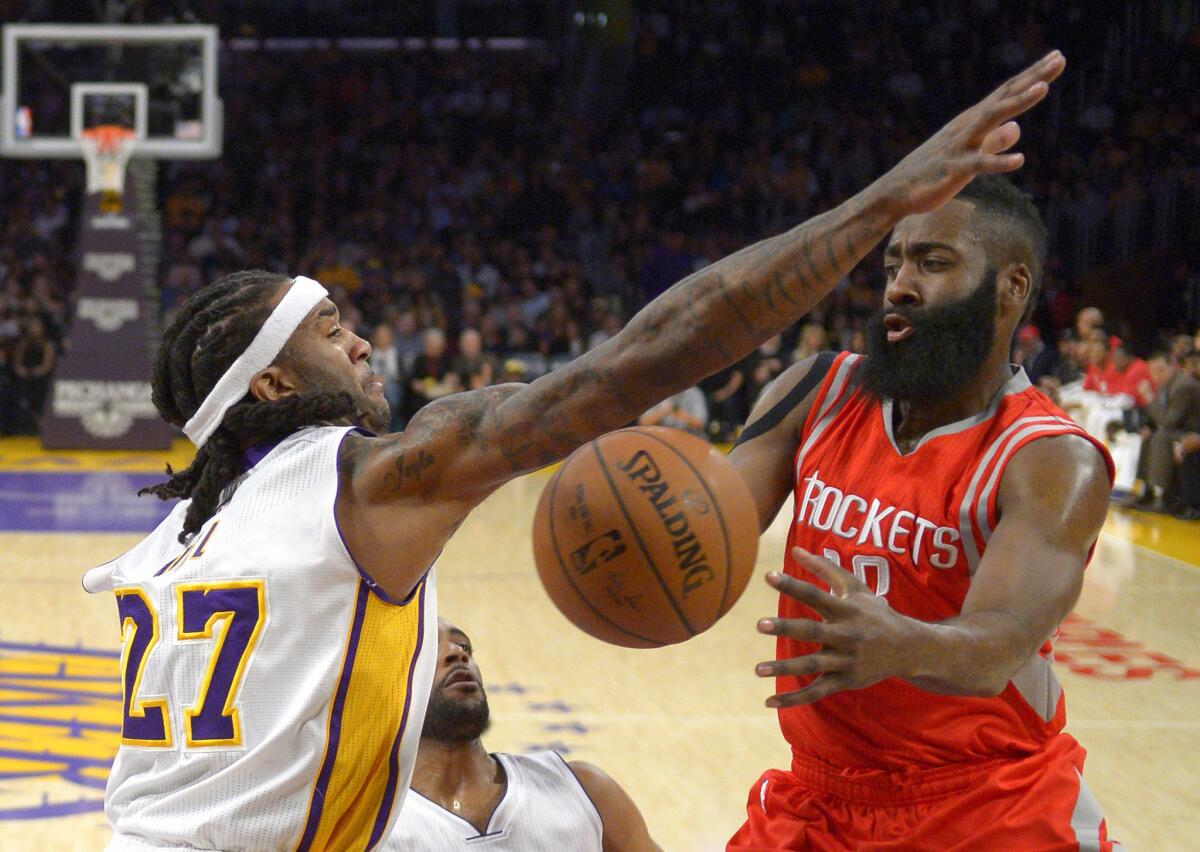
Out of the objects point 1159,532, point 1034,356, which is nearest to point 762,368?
point 1034,356

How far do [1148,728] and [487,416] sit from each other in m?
4.70

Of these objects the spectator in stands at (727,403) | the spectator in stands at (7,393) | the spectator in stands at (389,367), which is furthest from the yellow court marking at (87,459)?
the spectator in stands at (727,403)

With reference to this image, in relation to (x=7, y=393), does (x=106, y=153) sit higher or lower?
higher

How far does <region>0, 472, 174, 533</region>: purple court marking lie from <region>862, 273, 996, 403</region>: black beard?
8000 millimetres

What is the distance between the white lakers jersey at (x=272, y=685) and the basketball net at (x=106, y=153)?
1385 centimetres

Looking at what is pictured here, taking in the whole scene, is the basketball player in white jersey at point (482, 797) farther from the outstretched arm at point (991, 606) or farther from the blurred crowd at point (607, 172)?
the blurred crowd at point (607, 172)

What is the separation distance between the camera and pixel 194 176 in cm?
2036

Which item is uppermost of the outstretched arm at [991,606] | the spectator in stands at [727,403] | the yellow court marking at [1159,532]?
the outstretched arm at [991,606]

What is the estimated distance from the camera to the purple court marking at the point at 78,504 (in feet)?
34.2

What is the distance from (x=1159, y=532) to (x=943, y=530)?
9169 millimetres

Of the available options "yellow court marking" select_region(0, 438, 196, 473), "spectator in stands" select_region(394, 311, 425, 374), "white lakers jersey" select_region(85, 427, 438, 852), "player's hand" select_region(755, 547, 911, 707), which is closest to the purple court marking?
"yellow court marking" select_region(0, 438, 196, 473)

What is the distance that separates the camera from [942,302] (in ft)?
9.30

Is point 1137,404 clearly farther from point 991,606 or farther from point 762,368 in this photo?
point 991,606

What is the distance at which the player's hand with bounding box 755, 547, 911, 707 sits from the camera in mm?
1908
